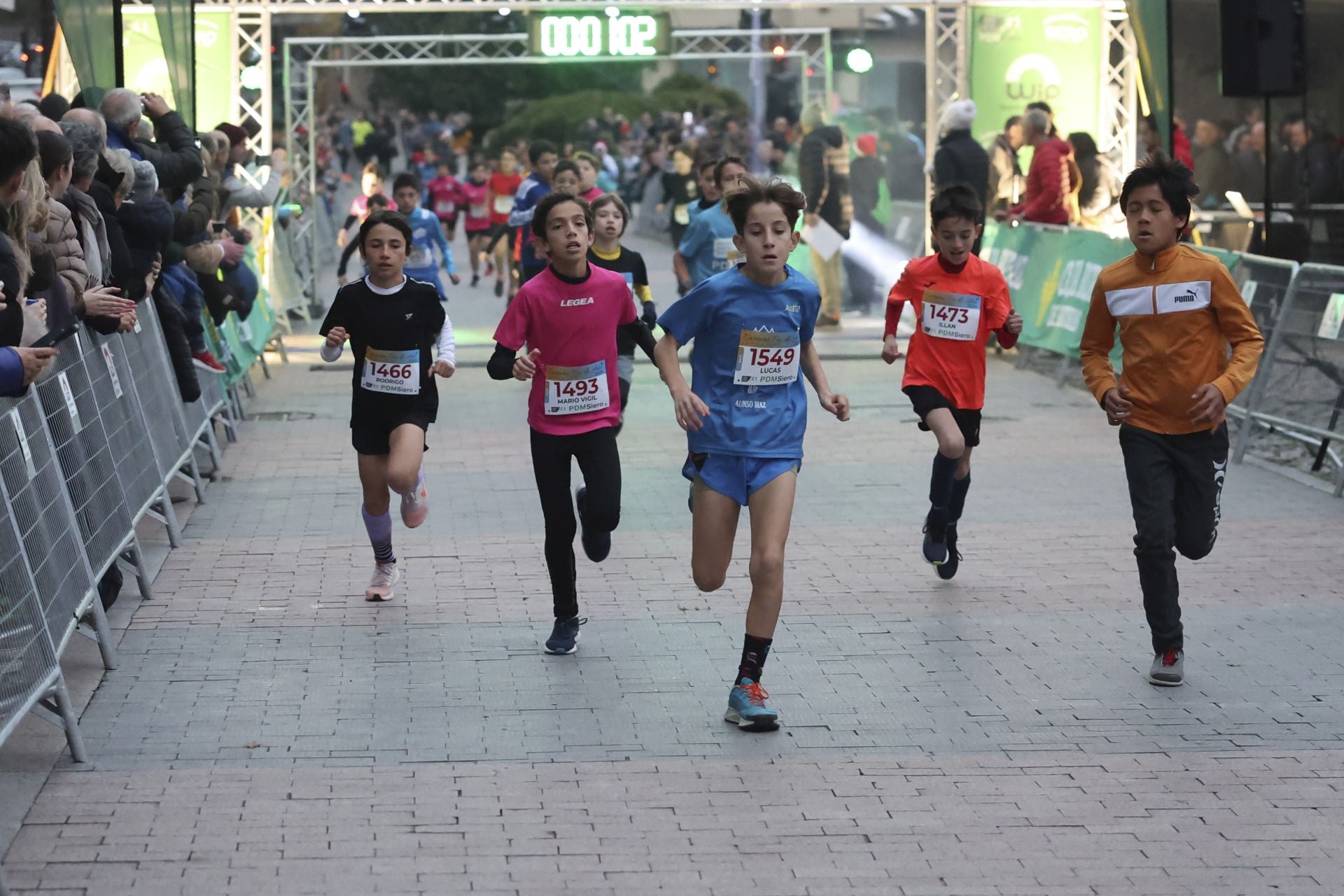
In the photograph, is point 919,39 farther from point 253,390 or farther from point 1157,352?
point 1157,352

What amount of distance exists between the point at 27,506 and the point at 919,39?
31.7m

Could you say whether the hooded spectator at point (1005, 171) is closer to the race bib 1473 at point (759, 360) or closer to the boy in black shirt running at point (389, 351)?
the boy in black shirt running at point (389, 351)

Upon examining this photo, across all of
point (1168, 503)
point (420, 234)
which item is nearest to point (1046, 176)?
point (420, 234)

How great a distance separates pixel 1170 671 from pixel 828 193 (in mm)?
14363

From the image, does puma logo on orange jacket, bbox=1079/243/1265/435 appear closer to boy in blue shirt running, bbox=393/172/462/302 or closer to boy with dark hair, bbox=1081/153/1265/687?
boy with dark hair, bbox=1081/153/1265/687

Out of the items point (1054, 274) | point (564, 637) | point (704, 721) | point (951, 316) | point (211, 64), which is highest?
point (211, 64)

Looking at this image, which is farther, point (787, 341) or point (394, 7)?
point (394, 7)

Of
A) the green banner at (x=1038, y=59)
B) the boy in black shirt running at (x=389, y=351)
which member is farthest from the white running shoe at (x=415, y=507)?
the green banner at (x=1038, y=59)

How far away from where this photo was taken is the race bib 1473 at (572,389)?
7074 mm

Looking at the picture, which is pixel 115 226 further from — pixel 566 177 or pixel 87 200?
pixel 566 177

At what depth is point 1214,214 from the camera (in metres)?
16.5

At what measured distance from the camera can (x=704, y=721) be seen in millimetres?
6227

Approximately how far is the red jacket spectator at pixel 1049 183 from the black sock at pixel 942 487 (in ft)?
29.3

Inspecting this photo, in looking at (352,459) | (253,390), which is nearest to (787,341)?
(352,459)
